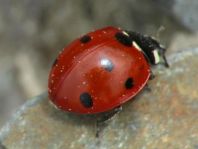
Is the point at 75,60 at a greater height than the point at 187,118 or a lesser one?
greater

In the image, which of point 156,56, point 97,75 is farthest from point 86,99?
point 156,56

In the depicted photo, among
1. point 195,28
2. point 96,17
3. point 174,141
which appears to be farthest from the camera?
point 96,17

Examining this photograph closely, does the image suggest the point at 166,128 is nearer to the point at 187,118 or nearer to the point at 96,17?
the point at 187,118

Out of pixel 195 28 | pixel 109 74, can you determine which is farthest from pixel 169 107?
pixel 195 28

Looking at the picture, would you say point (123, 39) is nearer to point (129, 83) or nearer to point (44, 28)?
point (129, 83)

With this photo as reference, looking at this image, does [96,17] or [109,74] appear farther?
[96,17]

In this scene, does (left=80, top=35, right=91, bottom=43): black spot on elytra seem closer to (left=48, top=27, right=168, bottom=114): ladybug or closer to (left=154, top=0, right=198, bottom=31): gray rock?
(left=48, top=27, right=168, bottom=114): ladybug
